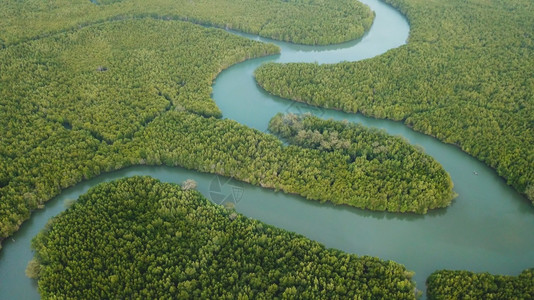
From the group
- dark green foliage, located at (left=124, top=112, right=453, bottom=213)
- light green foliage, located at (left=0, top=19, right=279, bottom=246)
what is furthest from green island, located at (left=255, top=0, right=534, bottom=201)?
light green foliage, located at (left=0, top=19, right=279, bottom=246)

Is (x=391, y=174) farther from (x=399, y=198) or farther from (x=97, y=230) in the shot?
(x=97, y=230)

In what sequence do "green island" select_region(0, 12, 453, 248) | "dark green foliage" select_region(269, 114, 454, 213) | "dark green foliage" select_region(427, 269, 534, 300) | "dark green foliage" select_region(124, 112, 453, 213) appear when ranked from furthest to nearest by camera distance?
1. "green island" select_region(0, 12, 453, 248)
2. "dark green foliage" select_region(124, 112, 453, 213)
3. "dark green foliage" select_region(269, 114, 454, 213)
4. "dark green foliage" select_region(427, 269, 534, 300)

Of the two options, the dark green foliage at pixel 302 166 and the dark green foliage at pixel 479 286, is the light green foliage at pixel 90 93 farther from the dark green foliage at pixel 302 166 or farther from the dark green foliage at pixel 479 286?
the dark green foliage at pixel 479 286

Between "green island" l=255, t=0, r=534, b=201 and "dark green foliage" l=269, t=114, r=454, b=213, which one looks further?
"green island" l=255, t=0, r=534, b=201

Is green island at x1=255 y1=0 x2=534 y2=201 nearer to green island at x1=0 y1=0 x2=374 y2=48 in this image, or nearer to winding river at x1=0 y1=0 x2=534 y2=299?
winding river at x1=0 y1=0 x2=534 y2=299

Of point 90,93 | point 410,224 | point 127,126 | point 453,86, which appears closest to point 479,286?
point 410,224

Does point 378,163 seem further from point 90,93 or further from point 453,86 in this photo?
point 90,93

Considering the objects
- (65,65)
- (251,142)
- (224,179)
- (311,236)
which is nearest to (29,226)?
(224,179)
